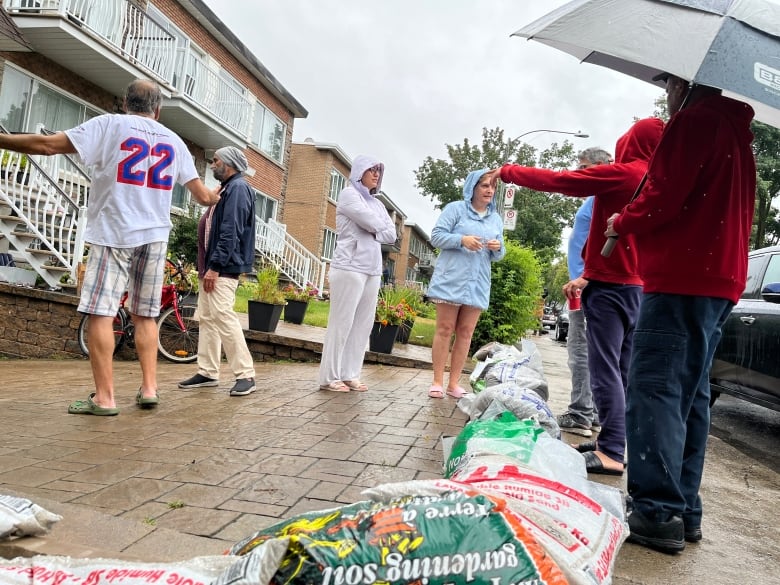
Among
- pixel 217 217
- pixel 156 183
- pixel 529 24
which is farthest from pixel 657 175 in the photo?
pixel 217 217

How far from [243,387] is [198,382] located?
520 millimetres

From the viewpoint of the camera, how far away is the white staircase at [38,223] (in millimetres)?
8328

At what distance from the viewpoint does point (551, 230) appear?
34.6 metres

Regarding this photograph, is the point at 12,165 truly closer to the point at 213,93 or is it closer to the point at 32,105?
the point at 32,105

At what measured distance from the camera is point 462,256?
4.91 metres

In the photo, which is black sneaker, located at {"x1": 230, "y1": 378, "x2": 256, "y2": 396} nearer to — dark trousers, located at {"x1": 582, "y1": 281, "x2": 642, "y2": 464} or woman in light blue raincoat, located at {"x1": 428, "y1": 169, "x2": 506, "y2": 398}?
woman in light blue raincoat, located at {"x1": 428, "y1": 169, "x2": 506, "y2": 398}

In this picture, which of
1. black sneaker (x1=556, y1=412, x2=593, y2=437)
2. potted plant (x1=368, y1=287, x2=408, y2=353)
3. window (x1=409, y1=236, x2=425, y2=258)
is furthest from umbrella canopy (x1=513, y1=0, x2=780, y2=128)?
window (x1=409, y1=236, x2=425, y2=258)

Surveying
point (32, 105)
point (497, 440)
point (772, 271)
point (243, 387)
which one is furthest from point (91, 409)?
point (32, 105)

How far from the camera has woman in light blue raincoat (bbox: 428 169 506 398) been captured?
15.9 feet

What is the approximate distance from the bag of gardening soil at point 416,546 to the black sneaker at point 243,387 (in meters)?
3.40

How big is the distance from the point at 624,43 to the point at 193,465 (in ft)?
8.24

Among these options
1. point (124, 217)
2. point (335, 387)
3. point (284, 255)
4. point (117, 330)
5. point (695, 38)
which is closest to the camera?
point (695, 38)

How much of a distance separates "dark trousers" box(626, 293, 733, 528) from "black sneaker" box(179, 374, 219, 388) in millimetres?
3588

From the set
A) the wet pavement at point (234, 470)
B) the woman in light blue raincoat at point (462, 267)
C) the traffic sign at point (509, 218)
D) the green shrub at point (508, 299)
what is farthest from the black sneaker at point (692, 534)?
the traffic sign at point (509, 218)
